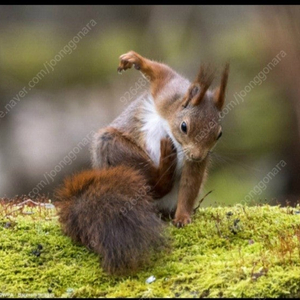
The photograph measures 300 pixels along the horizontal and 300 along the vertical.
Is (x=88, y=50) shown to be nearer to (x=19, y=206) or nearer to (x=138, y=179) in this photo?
(x=19, y=206)

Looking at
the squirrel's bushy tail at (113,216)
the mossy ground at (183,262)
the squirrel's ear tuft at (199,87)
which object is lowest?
the mossy ground at (183,262)

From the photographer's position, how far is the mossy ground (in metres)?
3.33

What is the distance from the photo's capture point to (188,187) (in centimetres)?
437

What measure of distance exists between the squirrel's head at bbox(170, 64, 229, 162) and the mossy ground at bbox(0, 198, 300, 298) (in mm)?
522

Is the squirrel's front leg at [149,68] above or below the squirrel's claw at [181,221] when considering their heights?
above

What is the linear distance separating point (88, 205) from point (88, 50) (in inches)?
210

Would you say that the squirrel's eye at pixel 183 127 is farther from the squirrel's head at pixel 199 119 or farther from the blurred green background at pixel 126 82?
the blurred green background at pixel 126 82

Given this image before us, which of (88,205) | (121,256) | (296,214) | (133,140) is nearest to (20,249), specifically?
(88,205)

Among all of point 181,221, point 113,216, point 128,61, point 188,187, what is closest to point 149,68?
point 128,61

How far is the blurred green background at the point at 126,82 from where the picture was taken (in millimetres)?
8148

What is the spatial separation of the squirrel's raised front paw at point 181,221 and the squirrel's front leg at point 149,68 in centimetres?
92

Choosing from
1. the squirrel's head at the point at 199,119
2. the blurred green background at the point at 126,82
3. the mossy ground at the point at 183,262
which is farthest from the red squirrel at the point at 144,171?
the blurred green background at the point at 126,82

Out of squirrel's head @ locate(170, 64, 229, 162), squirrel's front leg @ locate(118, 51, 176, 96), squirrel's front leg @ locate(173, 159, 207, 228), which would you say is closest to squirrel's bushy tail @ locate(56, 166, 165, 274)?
squirrel's front leg @ locate(173, 159, 207, 228)

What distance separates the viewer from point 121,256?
3508 millimetres
